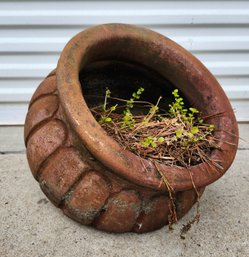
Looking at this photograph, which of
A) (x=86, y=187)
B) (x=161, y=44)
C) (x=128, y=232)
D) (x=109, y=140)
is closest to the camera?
(x=109, y=140)

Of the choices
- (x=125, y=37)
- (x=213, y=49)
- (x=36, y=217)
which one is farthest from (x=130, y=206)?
(x=213, y=49)

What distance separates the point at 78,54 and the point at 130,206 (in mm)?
754

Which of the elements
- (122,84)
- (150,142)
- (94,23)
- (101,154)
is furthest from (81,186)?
(94,23)

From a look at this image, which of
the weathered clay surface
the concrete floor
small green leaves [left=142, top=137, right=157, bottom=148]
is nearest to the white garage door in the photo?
the concrete floor

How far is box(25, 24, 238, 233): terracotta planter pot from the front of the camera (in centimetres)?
149

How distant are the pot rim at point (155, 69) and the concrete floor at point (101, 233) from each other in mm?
439

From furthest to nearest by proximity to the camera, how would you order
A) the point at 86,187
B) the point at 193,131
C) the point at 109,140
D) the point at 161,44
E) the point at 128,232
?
the point at 161,44, the point at 128,232, the point at 193,131, the point at 86,187, the point at 109,140

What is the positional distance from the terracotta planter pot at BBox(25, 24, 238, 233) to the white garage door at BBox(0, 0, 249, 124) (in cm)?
80

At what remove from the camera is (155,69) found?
2078 mm

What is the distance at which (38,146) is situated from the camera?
1664mm

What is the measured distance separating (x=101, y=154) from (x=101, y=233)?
0.60 m

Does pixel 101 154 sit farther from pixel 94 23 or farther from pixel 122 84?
pixel 94 23

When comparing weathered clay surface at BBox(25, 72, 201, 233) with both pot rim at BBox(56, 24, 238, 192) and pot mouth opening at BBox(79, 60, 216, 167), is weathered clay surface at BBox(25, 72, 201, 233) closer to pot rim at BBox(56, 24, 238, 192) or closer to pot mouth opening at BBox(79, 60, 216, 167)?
pot rim at BBox(56, 24, 238, 192)

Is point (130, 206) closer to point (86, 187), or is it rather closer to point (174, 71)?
point (86, 187)
